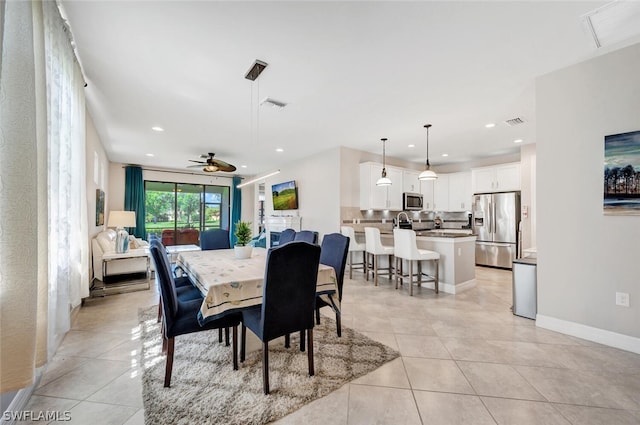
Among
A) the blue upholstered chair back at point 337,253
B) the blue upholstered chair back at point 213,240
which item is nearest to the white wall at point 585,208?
the blue upholstered chair back at point 337,253

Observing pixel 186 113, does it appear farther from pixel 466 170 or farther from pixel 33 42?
pixel 466 170

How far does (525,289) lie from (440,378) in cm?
197

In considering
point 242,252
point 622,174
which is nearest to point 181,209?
point 242,252

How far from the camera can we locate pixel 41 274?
1.42 meters

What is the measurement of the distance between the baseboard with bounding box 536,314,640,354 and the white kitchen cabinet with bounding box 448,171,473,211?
4453 mm

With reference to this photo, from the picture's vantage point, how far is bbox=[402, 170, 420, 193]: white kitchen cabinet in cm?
646

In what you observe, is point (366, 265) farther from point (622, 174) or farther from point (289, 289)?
point (622, 174)

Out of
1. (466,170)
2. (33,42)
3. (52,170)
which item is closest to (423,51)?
(33,42)

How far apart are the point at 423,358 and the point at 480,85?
9.65 feet

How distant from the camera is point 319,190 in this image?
6055 millimetres

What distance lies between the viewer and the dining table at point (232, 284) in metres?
1.81

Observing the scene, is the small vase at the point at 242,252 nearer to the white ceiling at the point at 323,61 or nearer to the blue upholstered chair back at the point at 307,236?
the blue upholstered chair back at the point at 307,236

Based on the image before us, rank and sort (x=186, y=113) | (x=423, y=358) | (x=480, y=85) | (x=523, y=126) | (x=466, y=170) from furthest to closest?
(x=466, y=170) < (x=523, y=126) < (x=186, y=113) < (x=480, y=85) < (x=423, y=358)

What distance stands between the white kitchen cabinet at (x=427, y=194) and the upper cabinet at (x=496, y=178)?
1033 mm
